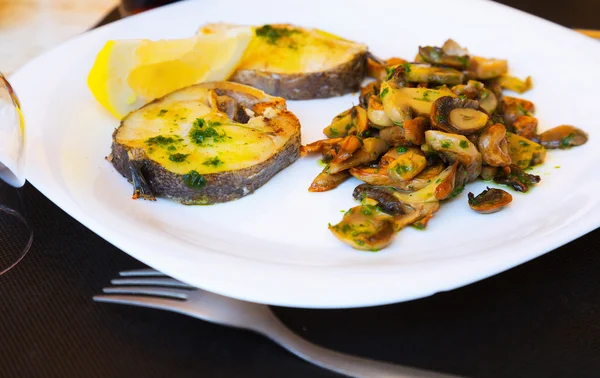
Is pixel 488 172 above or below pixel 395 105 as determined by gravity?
below

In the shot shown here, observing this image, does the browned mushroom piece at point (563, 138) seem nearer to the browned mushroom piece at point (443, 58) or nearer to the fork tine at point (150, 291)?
the browned mushroom piece at point (443, 58)

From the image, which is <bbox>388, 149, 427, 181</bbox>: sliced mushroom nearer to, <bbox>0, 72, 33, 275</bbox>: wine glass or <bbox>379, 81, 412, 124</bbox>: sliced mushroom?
<bbox>379, 81, 412, 124</bbox>: sliced mushroom

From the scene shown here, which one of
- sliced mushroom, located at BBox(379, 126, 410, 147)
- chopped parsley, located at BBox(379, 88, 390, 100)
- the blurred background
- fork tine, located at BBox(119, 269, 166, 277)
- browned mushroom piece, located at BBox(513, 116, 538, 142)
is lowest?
the blurred background

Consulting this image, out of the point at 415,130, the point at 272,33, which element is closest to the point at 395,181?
the point at 415,130

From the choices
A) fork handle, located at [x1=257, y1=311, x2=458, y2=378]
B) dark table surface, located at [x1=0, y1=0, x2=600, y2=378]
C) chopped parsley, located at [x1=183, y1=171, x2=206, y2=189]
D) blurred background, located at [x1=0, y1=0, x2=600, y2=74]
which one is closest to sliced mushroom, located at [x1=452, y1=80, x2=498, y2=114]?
dark table surface, located at [x1=0, y1=0, x2=600, y2=378]

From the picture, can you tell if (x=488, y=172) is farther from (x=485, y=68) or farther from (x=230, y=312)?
(x=230, y=312)

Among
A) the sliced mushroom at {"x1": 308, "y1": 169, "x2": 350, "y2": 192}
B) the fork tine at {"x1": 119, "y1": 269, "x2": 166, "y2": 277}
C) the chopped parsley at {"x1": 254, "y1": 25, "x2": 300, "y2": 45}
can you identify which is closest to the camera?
the fork tine at {"x1": 119, "y1": 269, "x2": 166, "y2": 277}
